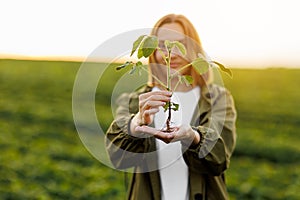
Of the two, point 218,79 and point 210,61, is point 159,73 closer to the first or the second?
point 218,79

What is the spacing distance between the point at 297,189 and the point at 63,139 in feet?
11.8

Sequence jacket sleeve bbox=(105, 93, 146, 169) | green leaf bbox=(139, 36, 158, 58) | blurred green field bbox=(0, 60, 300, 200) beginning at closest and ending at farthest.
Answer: green leaf bbox=(139, 36, 158, 58), jacket sleeve bbox=(105, 93, 146, 169), blurred green field bbox=(0, 60, 300, 200)

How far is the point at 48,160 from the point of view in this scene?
6.82 meters

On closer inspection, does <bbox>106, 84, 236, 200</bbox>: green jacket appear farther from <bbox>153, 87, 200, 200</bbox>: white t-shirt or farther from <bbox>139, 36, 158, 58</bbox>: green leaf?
<bbox>139, 36, 158, 58</bbox>: green leaf

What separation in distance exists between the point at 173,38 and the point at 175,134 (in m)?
0.46

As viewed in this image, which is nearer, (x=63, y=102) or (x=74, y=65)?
(x=63, y=102)

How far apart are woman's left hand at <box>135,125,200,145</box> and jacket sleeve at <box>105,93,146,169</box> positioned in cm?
18

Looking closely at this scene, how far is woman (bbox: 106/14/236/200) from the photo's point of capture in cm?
236

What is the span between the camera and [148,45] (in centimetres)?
204

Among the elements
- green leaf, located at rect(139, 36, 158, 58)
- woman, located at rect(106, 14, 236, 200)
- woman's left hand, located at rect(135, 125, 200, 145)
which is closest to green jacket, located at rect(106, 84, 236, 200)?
woman, located at rect(106, 14, 236, 200)

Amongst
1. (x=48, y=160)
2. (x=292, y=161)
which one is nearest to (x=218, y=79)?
(x=48, y=160)

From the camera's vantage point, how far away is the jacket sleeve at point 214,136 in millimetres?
2350

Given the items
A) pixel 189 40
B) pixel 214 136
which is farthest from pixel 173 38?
pixel 214 136

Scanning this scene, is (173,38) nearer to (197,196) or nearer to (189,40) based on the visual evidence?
(189,40)
